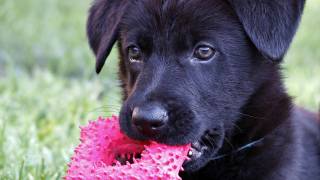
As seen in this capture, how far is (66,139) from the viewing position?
16.6 feet

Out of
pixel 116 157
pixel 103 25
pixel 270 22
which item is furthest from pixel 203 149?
pixel 103 25

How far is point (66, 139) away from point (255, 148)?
1.72m

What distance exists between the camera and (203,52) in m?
3.61

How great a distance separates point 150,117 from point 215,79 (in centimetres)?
56

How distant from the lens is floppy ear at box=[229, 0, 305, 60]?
11.8 ft

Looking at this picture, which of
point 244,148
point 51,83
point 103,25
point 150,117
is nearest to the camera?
point 150,117

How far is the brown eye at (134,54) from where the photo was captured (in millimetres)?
3795

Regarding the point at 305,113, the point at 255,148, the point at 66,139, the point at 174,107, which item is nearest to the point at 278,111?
the point at 255,148

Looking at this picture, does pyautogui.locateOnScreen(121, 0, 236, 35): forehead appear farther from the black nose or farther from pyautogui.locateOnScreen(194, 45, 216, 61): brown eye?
the black nose

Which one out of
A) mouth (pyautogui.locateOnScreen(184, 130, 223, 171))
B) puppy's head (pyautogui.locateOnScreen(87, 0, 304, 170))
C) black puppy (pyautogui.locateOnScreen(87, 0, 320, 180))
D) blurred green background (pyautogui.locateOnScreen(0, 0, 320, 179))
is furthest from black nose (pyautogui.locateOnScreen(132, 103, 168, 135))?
blurred green background (pyautogui.locateOnScreen(0, 0, 320, 179))

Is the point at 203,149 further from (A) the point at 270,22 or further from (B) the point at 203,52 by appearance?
(A) the point at 270,22

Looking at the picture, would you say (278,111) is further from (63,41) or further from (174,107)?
(63,41)

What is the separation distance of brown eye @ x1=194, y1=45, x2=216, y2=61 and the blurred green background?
2.65 feet

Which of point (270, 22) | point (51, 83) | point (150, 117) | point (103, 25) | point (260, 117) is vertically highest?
point (270, 22)
